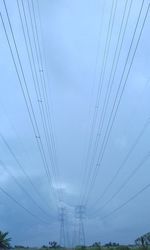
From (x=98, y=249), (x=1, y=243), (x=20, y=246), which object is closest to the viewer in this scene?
(x=98, y=249)

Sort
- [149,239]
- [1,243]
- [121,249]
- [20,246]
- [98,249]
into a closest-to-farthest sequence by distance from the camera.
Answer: [149,239] < [121,249] < [98,249] < [1,243] < [20,246]

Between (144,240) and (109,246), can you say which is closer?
(144,240)

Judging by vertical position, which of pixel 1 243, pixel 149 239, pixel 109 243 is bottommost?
pixel 149 239

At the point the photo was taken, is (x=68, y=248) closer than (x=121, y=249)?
No

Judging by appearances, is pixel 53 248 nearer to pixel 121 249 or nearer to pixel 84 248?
pixel 84 248

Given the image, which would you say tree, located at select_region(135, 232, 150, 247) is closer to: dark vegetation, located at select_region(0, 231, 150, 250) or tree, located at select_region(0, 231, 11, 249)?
dark vegetation, located at select_region(0, 231, 150, 250)

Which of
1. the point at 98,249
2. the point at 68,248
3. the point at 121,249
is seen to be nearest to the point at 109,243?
the point at 68,248

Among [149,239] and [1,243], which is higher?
[1,243]

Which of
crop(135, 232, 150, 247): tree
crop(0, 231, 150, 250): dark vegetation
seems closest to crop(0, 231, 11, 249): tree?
crop(0, 231, 150, 250): dark vegetation

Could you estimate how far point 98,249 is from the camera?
3452 inches

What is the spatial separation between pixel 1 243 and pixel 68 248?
1689 inches

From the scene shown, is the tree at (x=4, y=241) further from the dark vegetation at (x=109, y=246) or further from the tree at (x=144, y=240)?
the tree at (x=144, y=240)

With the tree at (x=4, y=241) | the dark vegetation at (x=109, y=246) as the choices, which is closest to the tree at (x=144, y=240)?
the dark vegetation at (x=109, y=246)

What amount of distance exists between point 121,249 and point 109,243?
199 ft
